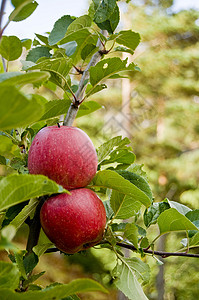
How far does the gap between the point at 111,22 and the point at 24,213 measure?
0.31 meters

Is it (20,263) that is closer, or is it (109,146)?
(20,263)

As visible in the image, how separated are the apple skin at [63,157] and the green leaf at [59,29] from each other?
14 centimetres

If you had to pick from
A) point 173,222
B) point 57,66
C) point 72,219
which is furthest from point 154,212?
point 57,66

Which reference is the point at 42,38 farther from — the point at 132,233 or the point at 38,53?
the point at 132,233

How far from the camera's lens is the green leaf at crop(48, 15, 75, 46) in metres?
0.52

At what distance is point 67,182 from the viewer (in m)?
0.45

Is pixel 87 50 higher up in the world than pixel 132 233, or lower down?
higher up

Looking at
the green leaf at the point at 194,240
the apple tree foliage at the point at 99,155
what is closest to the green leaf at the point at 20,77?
the apple tree foliage at the point at 99,155

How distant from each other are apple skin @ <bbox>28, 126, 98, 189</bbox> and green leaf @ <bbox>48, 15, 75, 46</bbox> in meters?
0.14

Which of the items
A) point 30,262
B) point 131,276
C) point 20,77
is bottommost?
point 131,276

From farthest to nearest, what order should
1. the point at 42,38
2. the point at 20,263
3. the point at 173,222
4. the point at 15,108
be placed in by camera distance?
the point at 42,38 → the point at 173,222 → the point at 20,263 → the point at 15,108

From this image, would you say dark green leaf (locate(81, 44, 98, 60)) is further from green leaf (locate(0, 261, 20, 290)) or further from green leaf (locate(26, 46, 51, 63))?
green leaf (locate(0, 261, 20, 290))

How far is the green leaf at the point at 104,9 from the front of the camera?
0.49 meters

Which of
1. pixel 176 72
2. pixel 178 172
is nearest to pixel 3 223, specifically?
pixel 178 172
